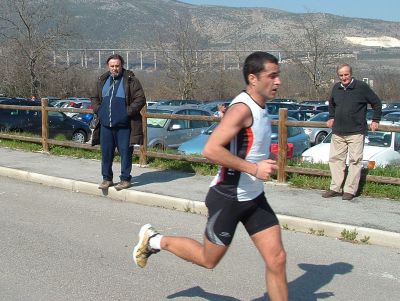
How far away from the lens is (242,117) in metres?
4.28

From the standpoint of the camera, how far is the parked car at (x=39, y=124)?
2020 cm

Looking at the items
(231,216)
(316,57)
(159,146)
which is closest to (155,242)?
(231,216)

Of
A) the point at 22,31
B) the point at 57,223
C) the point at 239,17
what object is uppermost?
the point at 239,17

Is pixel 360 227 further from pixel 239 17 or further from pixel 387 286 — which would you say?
pixel 239 17

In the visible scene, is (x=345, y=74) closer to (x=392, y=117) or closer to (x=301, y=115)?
(x=392, y=117)

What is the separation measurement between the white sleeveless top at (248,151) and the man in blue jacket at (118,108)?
5119 mm

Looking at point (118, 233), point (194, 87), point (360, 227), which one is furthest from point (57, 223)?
point (194, 87)

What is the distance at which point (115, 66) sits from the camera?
9266 millimetres

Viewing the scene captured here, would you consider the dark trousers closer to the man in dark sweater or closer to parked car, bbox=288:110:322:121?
the man in dark sweater

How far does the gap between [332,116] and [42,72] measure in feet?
150

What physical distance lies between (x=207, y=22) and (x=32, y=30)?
82.2 m

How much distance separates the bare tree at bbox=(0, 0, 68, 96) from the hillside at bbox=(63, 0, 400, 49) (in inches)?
2417

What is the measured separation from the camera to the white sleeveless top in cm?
436

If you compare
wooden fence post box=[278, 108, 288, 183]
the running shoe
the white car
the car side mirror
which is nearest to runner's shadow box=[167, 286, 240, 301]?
the running shoe
